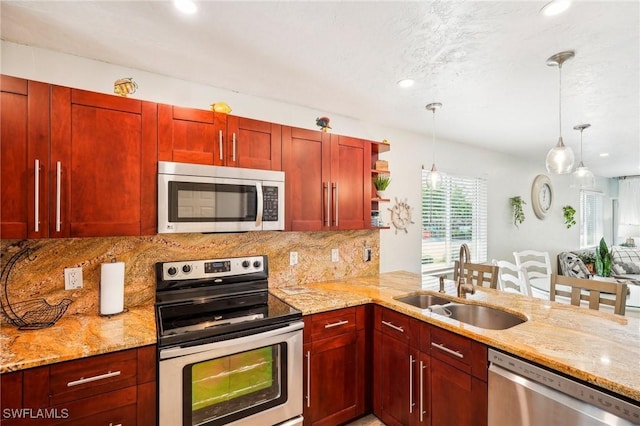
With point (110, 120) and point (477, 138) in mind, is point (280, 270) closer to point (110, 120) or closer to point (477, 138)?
point (110, 120)

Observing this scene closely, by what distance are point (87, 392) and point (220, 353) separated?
0.57 m

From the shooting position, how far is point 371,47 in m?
1.75

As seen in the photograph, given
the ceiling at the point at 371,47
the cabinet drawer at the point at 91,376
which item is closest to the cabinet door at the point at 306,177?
the ceiling at the point at 371,47

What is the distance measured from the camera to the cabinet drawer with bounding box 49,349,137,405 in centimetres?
129

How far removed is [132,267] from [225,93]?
4.73 ft

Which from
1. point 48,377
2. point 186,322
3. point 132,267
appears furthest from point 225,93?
point 48,377

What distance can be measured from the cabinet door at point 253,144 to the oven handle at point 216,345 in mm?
1088

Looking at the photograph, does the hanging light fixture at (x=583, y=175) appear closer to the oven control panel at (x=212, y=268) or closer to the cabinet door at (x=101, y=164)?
the oven control panel at (x=212, y=268)

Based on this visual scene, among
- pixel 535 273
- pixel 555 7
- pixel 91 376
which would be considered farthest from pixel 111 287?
pixel 535 273

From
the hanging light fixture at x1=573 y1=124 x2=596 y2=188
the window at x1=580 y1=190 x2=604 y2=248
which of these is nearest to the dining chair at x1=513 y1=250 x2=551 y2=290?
the hanging light fixture at x1=573 y1=124 x2=596 y2=188

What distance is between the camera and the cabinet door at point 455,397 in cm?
150

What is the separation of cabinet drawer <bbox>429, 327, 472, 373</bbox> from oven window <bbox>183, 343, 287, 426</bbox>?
891 millimetres

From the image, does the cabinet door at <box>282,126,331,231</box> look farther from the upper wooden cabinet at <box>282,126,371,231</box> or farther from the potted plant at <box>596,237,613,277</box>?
the potted plant at <box>596,237,613,277</box>

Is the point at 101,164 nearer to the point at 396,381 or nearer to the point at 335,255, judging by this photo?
→ the point at 335,255
